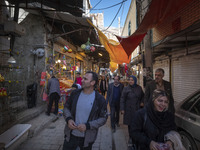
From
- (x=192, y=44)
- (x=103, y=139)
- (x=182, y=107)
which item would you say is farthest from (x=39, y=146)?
(x=192, y=44)

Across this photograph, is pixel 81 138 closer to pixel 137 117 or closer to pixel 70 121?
pixel 70 121

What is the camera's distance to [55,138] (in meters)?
3.88

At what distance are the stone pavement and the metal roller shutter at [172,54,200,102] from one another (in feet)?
13.2

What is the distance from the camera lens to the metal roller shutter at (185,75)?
5.97 m

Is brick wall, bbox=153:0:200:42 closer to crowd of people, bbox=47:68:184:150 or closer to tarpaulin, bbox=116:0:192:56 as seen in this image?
tarpaulin, bbox=116:0:192:56

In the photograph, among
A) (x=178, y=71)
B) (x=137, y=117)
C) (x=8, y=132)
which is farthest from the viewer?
(x=178, y=71)

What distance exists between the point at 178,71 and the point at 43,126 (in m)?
7.20

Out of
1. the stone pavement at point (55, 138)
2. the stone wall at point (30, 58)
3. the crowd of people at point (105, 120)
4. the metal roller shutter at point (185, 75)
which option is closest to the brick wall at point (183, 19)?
the metal roller shutter at point (185, 75)

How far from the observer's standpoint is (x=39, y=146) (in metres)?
3.42

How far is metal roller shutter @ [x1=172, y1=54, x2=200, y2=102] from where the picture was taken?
235 inches

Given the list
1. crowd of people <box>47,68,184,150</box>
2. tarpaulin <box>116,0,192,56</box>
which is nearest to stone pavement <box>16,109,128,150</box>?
crowd of people <box>47,68,184,150</box>

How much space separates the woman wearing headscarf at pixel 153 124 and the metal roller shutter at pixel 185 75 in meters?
5.15

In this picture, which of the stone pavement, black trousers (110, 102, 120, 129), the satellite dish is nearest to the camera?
the stone pavement

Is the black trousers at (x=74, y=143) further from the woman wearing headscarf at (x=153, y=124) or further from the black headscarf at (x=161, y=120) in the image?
the black headscarf at (x=161, y=120)
